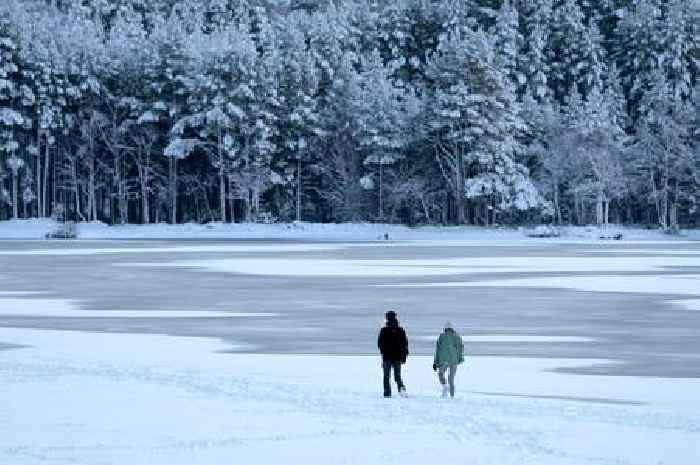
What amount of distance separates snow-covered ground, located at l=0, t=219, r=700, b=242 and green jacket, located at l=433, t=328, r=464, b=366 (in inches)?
2807

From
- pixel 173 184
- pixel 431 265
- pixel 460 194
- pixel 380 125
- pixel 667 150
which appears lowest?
pixel 431 265

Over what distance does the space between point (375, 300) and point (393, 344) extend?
56.1 ft

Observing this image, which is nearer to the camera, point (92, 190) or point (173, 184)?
point (92, 190)

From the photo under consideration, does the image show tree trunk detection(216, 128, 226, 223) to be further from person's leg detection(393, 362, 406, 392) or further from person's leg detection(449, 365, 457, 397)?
person's leg detection(449, 365, 457, 397)

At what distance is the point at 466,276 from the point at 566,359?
22.4 m

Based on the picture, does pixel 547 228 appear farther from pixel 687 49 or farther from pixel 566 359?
pixel 566 359

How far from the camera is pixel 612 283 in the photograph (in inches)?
1672

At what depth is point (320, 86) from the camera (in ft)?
355

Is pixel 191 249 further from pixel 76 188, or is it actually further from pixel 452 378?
pixel 452 378

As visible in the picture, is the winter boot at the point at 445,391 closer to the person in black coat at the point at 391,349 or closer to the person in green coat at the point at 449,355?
the person in green coat at the point at 449,355

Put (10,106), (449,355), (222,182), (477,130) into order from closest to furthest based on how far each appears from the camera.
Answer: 1. (449,355)
2. (477,130)
3. (222,182)
4. (10,106)

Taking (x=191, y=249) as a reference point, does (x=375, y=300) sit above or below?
below

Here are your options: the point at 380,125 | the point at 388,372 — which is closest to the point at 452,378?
the point at 388,372

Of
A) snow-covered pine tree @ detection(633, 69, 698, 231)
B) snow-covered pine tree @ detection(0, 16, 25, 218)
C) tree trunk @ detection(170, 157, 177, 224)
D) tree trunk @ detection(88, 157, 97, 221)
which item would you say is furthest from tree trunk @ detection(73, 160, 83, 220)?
snow-covered pine tree @ detection(633, 69, 698, 231)
